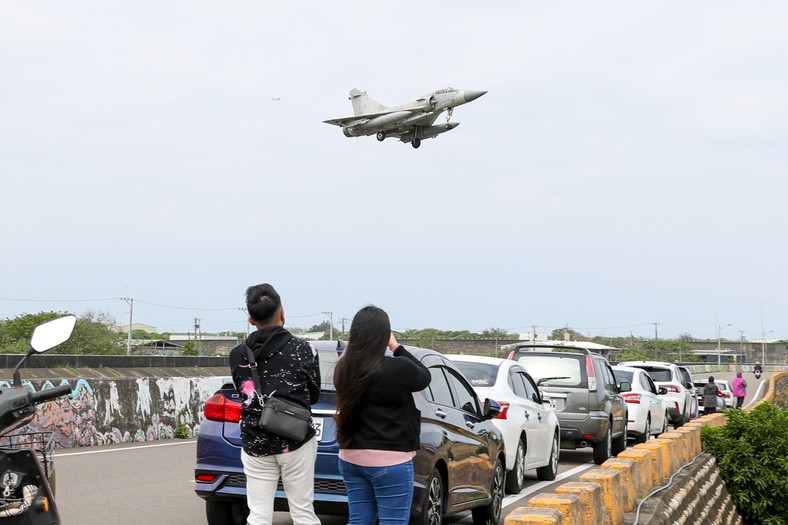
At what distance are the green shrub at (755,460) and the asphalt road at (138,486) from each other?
2.61 m

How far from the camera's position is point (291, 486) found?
6.52 metres

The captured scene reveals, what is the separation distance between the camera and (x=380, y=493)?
20.8 ft

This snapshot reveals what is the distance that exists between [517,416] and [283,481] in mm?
7295

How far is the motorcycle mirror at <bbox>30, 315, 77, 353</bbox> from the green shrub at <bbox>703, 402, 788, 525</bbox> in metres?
15.9

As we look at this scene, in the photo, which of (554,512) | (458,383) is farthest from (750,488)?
(554,512)

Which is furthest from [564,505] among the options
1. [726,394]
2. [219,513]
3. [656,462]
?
[726,394]

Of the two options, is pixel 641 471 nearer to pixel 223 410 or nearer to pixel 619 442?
pixel 223 410

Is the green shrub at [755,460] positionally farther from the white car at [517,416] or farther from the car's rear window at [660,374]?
the car's rear window at [660,374]

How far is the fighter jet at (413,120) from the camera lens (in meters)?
52.3

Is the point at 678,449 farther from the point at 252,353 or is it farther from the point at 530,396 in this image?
the point at 252,353

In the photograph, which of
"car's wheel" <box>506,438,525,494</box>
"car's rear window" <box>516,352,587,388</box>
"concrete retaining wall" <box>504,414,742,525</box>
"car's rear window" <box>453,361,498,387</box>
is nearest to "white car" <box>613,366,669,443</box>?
"concrete retaining wall" <box>504,414,742,525</box>

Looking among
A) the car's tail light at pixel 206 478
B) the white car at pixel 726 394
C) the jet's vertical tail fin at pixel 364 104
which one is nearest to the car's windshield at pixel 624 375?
the car's tail light at pixel 206 478

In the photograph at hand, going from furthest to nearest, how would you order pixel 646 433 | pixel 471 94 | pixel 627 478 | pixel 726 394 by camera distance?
pixel 471 94 → pixel 726 394 → pixel 646 433 → pixel 627 478

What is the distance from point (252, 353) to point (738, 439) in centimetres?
1436
